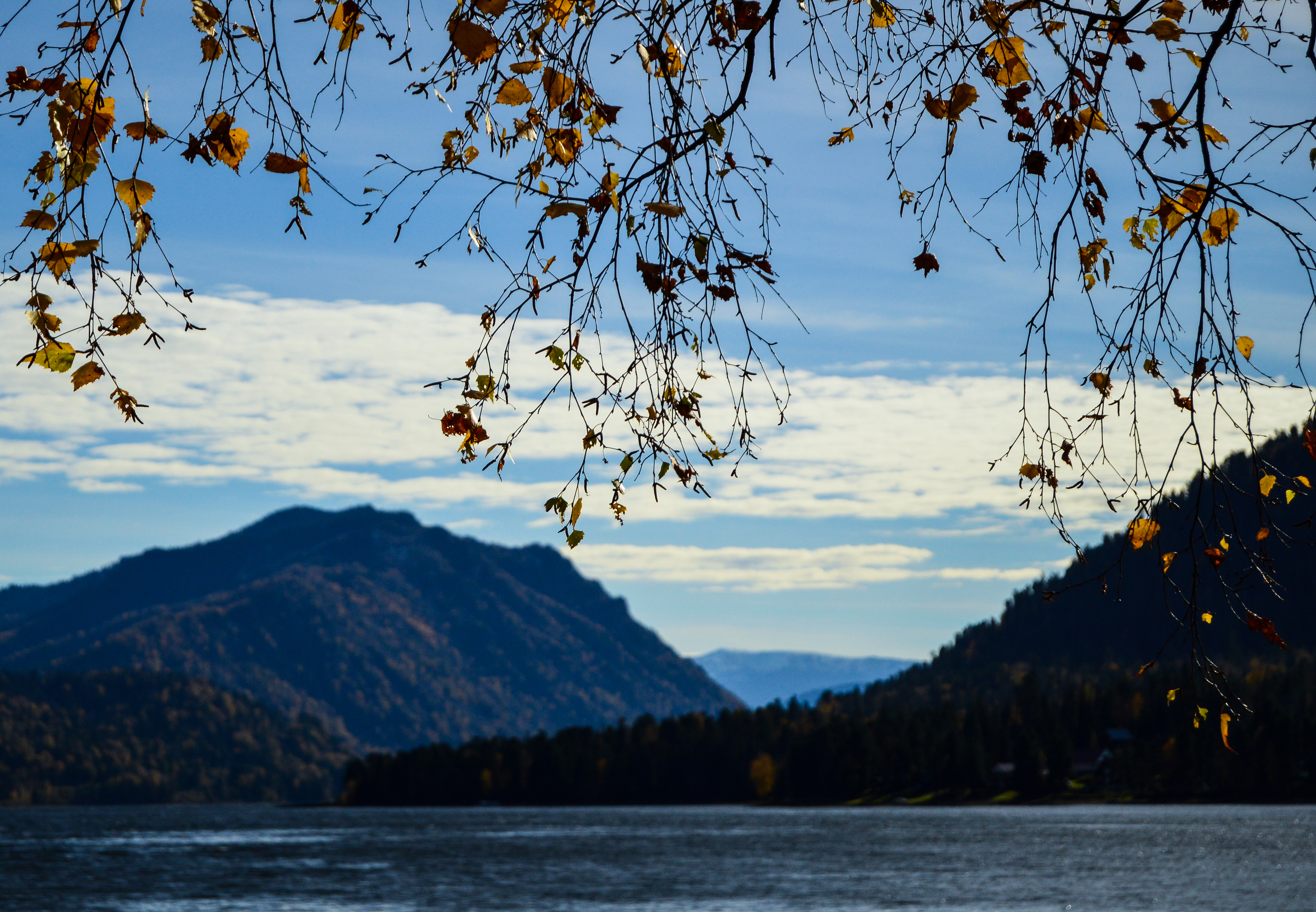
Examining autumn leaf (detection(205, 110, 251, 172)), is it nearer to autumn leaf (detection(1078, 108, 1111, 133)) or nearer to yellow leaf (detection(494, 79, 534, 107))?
yellow leaf (detection(494, 79, 534, 107))

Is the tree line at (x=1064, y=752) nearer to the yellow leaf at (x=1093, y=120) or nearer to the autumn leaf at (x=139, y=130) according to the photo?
the yellow leaf at (x=1093, y=120)

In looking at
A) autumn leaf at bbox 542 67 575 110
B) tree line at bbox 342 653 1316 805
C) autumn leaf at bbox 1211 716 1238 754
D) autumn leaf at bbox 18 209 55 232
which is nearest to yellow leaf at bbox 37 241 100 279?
autumn leaf at bbox 18 209 55 232

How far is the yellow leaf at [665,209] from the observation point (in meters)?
4.94

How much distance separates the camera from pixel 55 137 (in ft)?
15.6

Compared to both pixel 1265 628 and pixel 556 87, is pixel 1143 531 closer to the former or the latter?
pixel 1265 628

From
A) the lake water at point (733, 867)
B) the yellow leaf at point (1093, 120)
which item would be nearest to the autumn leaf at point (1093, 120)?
the yellow leaf at point (1093, 120)

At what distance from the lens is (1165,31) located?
5926 millimetres

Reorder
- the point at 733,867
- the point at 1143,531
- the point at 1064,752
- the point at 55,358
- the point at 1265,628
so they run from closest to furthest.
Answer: the point at 55,358 < the point at 1265,628 < the point at 1143,531 < the point at 733,867 < the point at 1064,752

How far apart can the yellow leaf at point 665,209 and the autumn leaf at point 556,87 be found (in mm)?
754

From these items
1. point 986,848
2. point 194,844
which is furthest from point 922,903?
point 194,844

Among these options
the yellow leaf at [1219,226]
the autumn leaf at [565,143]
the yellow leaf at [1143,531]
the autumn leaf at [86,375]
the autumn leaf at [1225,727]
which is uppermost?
the autumn leaf at [565,143]

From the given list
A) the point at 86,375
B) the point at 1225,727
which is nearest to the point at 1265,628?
the point at 1225,727

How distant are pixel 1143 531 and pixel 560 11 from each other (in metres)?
3.88

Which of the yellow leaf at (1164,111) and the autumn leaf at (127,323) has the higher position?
the yellow leaf at (1164,111)
